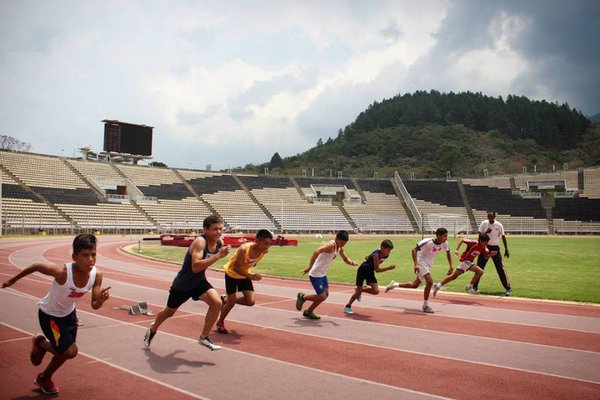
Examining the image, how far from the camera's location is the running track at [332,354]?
198 inches

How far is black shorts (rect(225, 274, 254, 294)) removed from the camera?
7.77m

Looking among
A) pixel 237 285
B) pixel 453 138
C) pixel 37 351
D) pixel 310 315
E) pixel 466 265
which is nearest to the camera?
pixel 37 351

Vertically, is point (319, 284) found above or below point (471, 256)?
below

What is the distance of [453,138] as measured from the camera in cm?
13312

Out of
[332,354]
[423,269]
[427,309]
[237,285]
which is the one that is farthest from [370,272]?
[332,354]

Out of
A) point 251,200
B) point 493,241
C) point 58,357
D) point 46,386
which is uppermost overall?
point 251,200

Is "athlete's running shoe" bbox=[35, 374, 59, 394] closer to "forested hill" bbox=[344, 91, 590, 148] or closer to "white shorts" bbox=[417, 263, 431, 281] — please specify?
"white shorts" bbox=[417, 263, 431, 281]

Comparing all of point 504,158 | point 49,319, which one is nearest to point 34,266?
point 49,319

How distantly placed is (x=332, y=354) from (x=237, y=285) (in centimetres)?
226

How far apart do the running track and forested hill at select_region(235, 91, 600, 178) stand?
102 m

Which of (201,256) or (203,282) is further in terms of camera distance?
(203,282)

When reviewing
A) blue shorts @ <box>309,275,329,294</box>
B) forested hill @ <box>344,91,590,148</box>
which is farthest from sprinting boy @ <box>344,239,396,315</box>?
forested hill @ <box>344,91,590,148</box>

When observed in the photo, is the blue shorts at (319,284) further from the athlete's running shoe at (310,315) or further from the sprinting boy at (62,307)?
the sprinting boy at (62,307)

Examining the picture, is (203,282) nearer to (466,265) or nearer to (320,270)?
(320,270)
